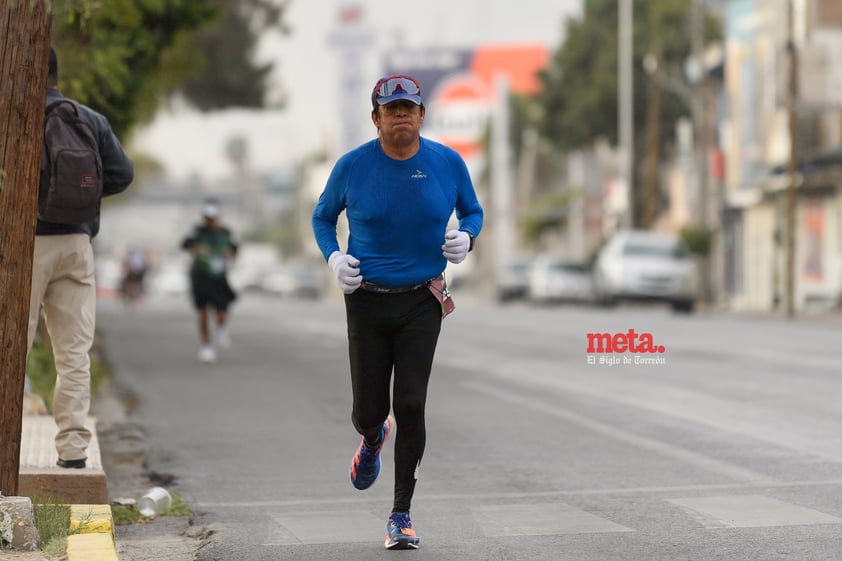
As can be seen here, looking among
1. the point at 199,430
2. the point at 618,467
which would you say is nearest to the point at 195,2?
the point at 199,430

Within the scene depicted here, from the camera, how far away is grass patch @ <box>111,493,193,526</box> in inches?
336

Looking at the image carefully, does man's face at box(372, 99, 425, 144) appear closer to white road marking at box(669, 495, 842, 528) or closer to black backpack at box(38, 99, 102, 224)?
black backpack at box(38, 99, 102, 224)

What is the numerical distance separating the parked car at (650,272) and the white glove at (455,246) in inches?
1408

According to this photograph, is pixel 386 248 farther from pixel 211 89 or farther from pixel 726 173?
pixel 726 173

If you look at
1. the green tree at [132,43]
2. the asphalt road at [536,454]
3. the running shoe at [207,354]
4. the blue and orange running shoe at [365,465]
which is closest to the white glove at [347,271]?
the blue and orange running shoe at [365,465]

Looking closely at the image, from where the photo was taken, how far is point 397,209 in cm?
733

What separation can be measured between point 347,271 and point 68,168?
6.47ft

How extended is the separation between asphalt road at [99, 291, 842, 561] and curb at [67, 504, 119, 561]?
451mm

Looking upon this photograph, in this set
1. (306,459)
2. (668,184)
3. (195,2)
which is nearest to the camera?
(306,459)

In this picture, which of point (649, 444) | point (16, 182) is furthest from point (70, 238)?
point (649, 444)

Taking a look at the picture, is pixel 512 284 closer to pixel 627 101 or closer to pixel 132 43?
pixel 627 101

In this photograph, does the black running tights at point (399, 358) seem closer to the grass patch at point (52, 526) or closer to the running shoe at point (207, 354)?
the grass patch at point (52, 526)

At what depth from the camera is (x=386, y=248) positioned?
24.1 ft

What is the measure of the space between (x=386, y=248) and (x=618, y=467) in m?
3.16
